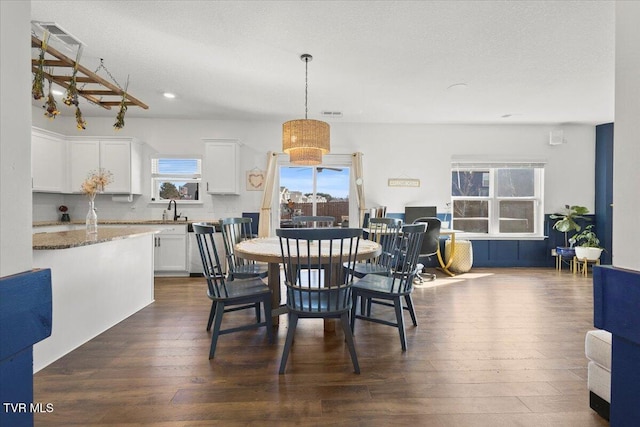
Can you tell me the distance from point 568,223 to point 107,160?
7912mm

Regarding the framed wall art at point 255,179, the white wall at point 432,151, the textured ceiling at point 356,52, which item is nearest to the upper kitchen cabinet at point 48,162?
the textured ceiling at point 356,52

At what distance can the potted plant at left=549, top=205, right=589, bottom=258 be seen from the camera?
5.30 m

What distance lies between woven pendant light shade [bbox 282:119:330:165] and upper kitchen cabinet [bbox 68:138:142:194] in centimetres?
349

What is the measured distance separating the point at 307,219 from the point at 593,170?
566 centimetres

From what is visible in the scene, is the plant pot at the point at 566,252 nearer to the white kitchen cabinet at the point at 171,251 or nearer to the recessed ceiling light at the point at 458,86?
the recessed ceiling light at the point at 458,86

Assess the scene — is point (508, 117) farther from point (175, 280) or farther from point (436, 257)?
point (175, 280)

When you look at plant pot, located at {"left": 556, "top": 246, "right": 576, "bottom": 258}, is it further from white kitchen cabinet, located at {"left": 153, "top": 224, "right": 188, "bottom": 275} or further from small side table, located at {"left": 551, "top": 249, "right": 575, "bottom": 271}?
white kitchen cabinet, located at {"left": 153, "top": 224, "right": 188, "bottom": 275}

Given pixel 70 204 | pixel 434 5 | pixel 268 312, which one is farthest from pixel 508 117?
pixel 70 204

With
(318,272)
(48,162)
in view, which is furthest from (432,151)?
(48,162)

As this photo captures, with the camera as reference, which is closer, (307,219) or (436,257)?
(307,219)

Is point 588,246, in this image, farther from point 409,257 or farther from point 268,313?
point 268,313

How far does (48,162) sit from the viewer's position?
4762mm

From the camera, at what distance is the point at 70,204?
212 inches

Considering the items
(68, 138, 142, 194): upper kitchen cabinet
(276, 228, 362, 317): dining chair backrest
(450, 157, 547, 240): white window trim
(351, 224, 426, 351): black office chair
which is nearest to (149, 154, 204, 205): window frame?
(68, 138, 142, 194): upper kitchen cabinet
